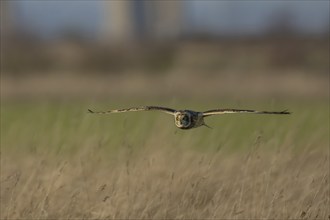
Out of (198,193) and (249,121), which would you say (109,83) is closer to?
(249,121)

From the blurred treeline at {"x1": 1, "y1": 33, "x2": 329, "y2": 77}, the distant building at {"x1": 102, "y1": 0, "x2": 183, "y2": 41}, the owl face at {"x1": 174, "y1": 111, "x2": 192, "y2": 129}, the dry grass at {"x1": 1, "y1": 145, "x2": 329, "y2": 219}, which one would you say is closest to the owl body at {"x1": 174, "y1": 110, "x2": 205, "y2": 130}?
the owl face at {"x1": 174, "y1": 111, "x2": 192, "y2": 129}

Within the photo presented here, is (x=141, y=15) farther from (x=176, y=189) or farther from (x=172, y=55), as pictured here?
(x=176, y=189)

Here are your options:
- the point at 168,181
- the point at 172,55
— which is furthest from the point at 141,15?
the point at 168,181

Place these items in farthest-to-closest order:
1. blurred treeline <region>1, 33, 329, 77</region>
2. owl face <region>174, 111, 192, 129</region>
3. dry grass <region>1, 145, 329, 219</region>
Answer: blurred treeline <region>1, 33, 329, 77</region>, dry grass <region>1, 145, 329, 219</region>, owl face <region>174, 111, 192, 129</region>

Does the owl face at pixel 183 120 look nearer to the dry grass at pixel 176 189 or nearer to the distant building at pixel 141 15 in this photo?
the dry grass at pixel 176 189

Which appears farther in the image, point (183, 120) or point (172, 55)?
point (172, 55)

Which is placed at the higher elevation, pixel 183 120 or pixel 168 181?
pixel 183 120

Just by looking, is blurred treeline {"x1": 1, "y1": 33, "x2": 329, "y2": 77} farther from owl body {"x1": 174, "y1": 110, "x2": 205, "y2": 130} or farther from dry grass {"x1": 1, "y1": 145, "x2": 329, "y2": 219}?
owl body {"x1": 174, "y1": 110, "x2": 205, "y2": 130}

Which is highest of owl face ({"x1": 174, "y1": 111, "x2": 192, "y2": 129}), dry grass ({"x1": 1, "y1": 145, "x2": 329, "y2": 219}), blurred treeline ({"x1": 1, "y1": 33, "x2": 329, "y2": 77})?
blurred treeline ({"x1": 1, "y1": 33, "x2": 329, "y2": 77})

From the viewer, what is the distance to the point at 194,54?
109ft

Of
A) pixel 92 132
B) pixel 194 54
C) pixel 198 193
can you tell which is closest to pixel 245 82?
pixel 194 54

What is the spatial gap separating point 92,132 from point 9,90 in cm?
1784

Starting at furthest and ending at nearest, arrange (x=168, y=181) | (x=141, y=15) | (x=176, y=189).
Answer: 1. (x=141, y=15)
2. (x=168, y=181)
3. (x=176, y=189)

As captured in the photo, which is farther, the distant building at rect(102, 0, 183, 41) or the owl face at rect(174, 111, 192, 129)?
the distant building at rect(102, 0, 183, 41)
